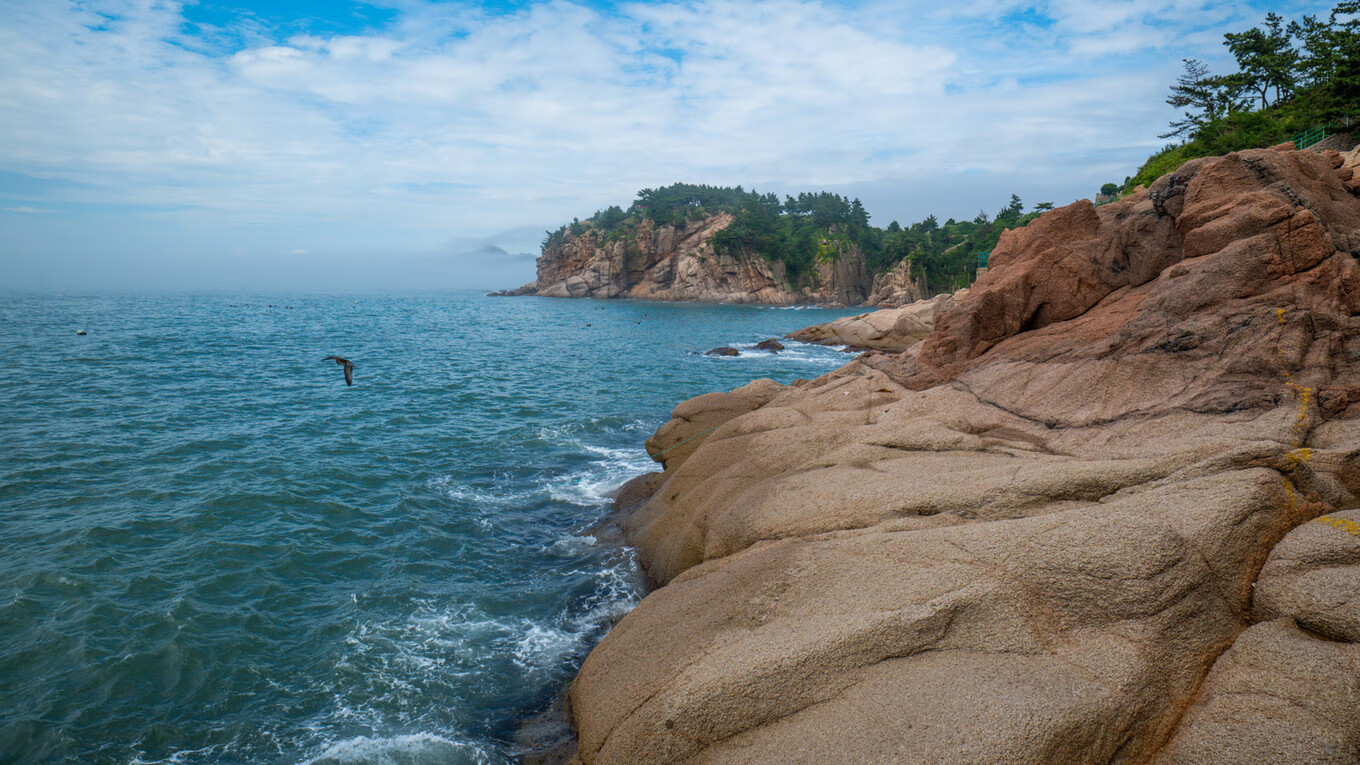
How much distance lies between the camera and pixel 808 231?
398 feet

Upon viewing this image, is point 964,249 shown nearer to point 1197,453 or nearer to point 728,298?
point 728,298

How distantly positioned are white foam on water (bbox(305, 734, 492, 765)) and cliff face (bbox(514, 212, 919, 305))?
101m

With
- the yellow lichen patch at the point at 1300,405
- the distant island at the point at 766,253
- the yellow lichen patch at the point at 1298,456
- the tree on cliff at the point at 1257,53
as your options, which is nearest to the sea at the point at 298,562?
the yellow lichen patch at the point at 1298,456

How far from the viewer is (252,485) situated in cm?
1778

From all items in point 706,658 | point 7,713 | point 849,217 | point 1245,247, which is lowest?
point 7,713

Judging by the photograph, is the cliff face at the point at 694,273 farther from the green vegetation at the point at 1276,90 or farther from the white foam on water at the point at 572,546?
the white foam on water at the point at 572,546

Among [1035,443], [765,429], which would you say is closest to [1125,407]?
[1035,443]

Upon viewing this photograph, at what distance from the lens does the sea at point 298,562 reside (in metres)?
9.37

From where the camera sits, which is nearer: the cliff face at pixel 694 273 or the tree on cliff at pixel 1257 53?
the tree on cliff at pixel 1257 53

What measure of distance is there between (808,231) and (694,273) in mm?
24753

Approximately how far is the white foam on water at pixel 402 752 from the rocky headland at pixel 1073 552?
1495 millimetres

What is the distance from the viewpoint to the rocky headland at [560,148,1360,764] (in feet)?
17.1

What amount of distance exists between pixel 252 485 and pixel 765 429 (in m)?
14.2

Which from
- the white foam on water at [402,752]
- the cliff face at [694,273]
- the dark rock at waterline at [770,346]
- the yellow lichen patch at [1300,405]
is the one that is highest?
the cliff face at [694,273]
